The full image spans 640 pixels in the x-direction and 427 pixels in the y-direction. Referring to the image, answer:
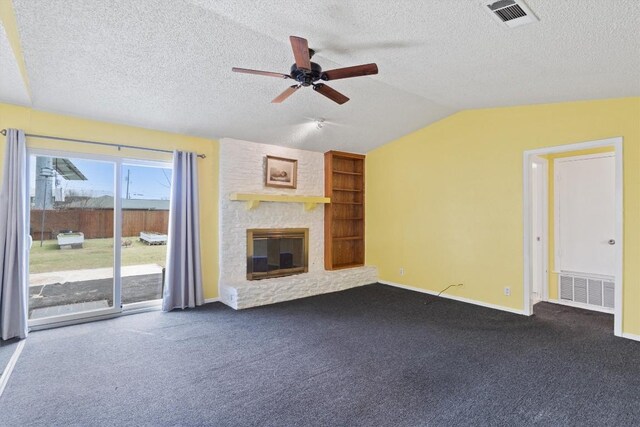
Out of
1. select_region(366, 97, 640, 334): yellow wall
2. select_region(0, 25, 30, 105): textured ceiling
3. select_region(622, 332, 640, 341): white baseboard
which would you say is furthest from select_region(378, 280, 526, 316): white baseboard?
select_region(0, 25, 30, 105): textured ceiling

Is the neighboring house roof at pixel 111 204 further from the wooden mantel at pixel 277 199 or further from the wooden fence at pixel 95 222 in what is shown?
the wooden mantel at pixel 277 199

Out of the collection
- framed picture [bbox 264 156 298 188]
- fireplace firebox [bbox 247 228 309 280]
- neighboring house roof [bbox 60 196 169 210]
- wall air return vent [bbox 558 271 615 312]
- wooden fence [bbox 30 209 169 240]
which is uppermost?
framed picture [bbox 264 156 298 188]

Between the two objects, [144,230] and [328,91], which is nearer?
[328,91]

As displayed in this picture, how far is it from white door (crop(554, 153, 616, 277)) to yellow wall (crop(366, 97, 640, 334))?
103 centimetres

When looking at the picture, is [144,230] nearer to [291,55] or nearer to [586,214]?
[291,55]

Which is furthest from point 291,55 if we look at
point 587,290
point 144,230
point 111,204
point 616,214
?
point 587,290

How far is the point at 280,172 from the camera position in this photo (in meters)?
5.49

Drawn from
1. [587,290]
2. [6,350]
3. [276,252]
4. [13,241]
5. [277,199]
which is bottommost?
[6,350]

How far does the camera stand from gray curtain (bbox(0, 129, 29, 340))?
3.38 meters

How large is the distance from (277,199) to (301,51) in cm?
309

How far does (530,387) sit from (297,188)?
420 centimetres

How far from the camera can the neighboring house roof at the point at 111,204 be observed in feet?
13.3

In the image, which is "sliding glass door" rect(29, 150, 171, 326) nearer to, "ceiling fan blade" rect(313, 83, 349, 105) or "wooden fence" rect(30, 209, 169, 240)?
"wooden fence" rect(30, 209, 169, 240)

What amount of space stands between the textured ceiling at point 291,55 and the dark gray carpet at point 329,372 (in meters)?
2.53
